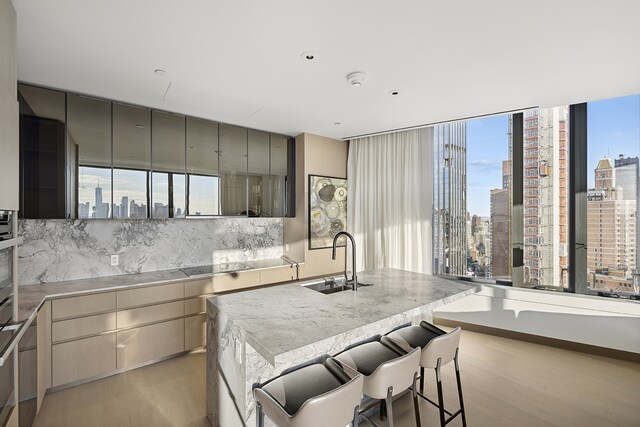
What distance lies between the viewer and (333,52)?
207 centimetres

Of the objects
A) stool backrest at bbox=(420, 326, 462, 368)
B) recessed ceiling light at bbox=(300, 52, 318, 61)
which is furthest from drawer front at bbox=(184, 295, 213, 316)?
recessed ceiling light at bbox=(300, 52, 318, 61)

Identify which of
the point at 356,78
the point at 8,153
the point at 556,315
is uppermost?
the point at 356,78

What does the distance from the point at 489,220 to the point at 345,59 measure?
2.82m

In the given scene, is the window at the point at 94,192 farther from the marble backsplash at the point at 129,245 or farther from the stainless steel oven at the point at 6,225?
the stainless steel oven at the point at 6,225

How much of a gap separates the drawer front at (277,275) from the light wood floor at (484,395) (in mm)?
1066

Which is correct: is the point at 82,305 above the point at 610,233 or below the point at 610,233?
below

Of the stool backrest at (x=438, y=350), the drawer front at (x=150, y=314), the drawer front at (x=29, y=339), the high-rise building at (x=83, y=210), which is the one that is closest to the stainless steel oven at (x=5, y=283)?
the drawer front at (x=29, y=339)

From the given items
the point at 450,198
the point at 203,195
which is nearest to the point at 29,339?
the point at 203,195

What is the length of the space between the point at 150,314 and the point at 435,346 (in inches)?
103

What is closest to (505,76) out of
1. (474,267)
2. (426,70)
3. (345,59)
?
(426,70)

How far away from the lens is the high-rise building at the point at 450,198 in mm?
3912

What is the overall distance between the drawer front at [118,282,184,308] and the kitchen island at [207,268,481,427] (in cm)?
120

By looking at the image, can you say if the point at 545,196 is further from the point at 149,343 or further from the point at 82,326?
the point at 82,326

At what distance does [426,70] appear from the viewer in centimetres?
233
